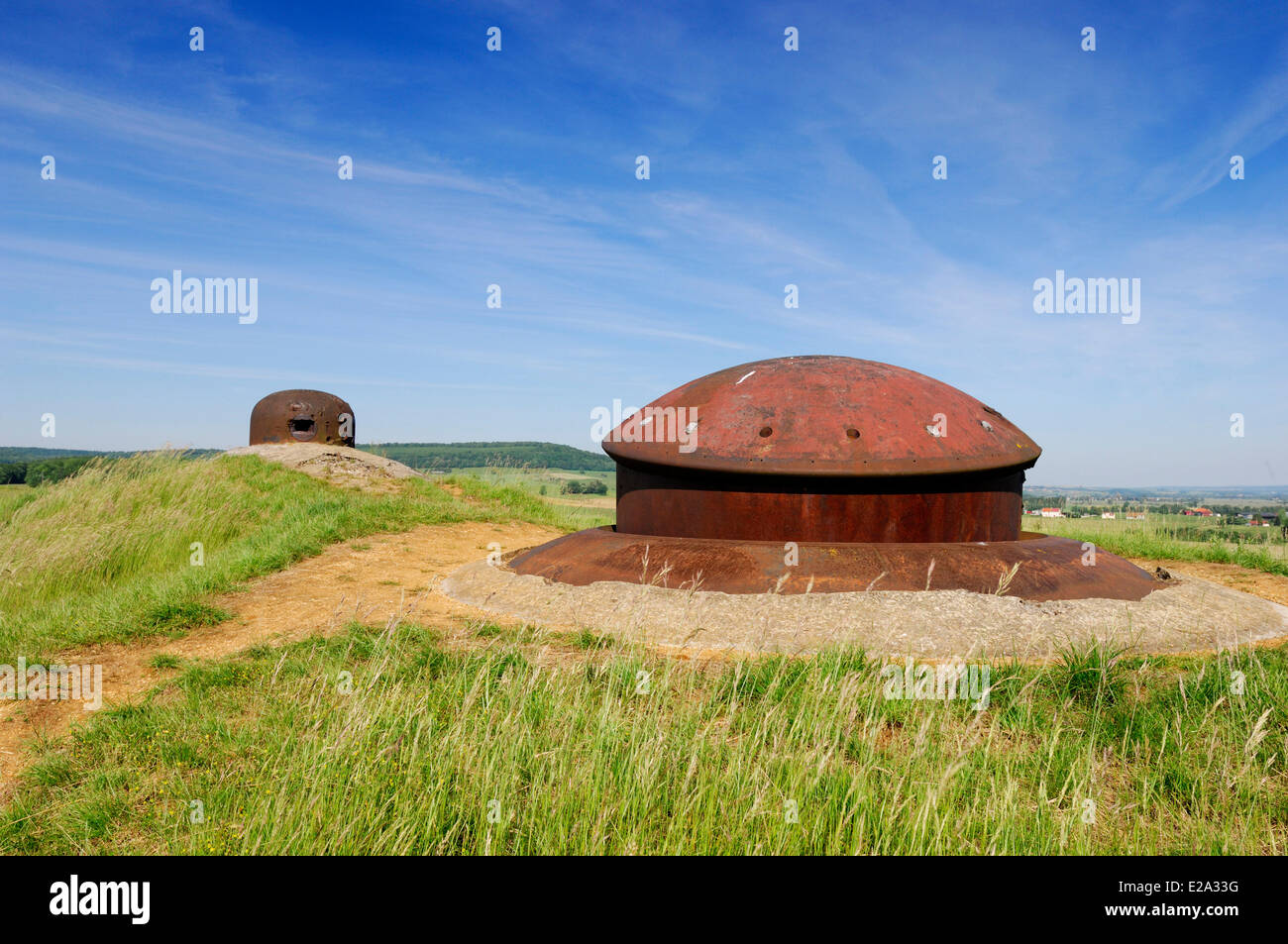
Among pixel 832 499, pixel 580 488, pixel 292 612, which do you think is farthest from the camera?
pixel 580 488

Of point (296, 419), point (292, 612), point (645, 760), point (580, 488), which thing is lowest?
point (292, 612)

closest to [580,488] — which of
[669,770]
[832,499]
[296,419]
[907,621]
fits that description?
[296,419]

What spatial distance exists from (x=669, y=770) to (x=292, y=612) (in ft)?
15.1

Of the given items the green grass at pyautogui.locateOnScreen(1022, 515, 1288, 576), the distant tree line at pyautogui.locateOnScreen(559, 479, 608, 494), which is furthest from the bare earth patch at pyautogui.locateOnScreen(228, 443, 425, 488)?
the green grass at pyautogui.locateOnScreen(1022, 515, 1288, 576)


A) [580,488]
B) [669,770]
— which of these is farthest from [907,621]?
[580,488]

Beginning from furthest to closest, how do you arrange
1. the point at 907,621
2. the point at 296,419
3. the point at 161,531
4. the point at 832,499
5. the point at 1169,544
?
the point at 296,419
the point at 1169,544
the point at 161,531
the point at 832,499
the point at 907,621

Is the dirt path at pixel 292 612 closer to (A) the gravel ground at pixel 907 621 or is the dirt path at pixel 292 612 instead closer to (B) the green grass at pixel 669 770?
(B) the green grass at pixel 669 770

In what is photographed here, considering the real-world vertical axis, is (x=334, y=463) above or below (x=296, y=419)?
below

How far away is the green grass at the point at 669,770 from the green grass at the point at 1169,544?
6.62m

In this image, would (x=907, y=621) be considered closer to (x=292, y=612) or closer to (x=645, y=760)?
(x=645, y=760)

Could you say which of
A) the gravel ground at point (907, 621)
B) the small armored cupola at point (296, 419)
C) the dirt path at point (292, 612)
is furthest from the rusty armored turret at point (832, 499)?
the small armored cupola at point (296, 419)

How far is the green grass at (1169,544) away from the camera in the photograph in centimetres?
923

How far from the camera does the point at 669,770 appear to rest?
265 cm

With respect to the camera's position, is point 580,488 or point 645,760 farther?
point 580,488
